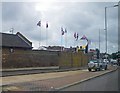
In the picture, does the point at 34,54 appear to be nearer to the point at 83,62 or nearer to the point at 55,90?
the point at 83,62

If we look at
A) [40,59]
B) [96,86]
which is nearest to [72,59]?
[40,59]

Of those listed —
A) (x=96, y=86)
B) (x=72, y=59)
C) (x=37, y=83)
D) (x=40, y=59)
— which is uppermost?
(x=40, y=59)

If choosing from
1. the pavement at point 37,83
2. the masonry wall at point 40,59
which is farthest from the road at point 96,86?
the masonry wall at point 40,59

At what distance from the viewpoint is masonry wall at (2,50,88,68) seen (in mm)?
48594

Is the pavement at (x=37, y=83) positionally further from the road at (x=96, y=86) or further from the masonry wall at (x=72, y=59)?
the masonry wall at (x=72, y=59)

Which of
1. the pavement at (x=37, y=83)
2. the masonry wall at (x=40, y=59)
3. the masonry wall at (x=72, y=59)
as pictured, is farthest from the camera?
the masonry wall at (x=72, y=59)

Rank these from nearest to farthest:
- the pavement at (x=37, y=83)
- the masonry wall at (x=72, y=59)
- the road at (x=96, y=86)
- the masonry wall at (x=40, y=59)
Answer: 1. the pavement at (x=37, y=83)
2. the road at (x=96, y=86)
3. the masonry wall at (x=40, y=59)
4. the masonry wall at (x=72, y=59)

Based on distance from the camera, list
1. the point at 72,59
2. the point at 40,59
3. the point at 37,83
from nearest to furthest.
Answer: the point at 37,83 < the point at 40,59 < the point at 72,59

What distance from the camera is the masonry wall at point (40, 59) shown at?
4859 centimetres

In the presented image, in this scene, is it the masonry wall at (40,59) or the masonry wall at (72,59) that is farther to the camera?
the masonry wall at (72,59)

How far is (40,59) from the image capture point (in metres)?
57.4

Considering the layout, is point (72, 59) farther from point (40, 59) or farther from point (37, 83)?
point (37, 83)

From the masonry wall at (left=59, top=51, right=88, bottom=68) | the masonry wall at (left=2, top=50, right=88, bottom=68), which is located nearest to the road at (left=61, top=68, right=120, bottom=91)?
the masonry wall at (left=2, top=50, right=88, bottom=68)

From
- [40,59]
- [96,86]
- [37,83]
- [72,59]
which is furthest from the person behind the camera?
[72,59]
